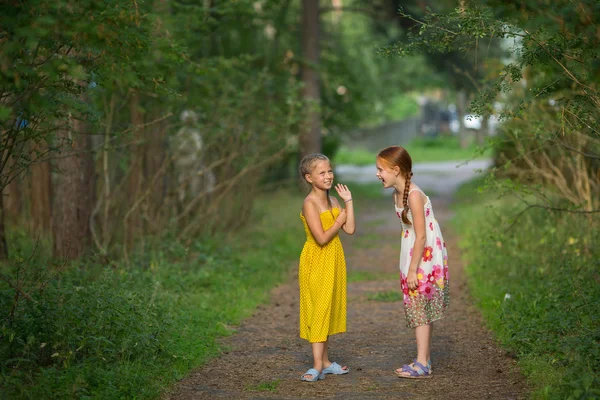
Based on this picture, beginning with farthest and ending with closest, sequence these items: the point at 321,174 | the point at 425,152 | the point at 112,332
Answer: the point at 425,152, the point at 112,332, the point at 321,174

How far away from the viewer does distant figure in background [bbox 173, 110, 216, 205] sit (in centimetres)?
1288

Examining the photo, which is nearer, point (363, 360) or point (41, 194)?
point (363, 360)

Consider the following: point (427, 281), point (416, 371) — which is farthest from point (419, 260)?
point (416, 371)

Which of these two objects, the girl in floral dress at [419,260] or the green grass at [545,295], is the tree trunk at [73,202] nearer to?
the green grass at [545,295]

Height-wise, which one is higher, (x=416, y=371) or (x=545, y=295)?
(x=545, y=295)

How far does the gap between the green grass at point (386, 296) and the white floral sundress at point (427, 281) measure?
11.7 ft

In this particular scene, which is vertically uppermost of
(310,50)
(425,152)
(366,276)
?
(310,50)

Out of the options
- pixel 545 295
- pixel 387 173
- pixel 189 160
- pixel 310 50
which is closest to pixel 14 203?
pixel 189 160

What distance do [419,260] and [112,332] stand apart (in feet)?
7.16

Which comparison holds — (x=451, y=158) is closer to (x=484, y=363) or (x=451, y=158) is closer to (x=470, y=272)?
(x=470, y=272)

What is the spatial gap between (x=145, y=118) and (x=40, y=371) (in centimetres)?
679

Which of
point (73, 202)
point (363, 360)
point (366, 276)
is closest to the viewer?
point (363, 360)

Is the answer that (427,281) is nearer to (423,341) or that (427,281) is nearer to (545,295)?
(423,341)

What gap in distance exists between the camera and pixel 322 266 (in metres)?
6.60
